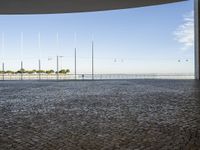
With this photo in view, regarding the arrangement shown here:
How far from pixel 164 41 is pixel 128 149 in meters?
25.8

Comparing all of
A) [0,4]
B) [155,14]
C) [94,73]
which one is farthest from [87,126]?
[155,14]

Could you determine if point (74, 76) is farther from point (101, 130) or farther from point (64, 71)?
point (101, 130)

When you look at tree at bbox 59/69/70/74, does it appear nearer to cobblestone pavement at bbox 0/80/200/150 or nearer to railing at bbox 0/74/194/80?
railing at bbox 0/74/194/80

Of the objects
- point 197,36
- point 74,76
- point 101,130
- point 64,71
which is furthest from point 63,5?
point 101,130

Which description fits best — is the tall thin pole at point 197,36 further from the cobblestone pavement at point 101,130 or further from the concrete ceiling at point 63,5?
the cobblestone pavement at point 101,130

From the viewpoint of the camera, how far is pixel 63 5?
16672 mm

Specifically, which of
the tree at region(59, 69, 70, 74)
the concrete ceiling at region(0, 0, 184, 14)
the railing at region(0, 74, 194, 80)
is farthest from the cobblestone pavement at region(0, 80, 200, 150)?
the tree at region(59, 69, 70, 74)

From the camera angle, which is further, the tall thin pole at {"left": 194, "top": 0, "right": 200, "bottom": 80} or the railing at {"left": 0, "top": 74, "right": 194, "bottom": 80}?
the railing at {"left": 0, "top": 74, "right": 194, "bottom": 80}

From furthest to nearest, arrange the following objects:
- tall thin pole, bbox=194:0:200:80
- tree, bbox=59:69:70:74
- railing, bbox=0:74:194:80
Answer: tree, bbox=59:69:70:74 → railing, bbox=0:74:194:80 → tall thin pole, bbox=194:0:200:80

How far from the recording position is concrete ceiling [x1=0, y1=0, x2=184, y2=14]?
52.1 feet

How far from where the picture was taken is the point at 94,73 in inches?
974

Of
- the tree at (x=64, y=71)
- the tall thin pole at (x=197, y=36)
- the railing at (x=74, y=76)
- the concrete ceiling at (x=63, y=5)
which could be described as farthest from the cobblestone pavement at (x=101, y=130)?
the tree at (x=64, y=71)

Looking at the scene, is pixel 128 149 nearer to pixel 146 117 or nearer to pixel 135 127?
pixel 135 127

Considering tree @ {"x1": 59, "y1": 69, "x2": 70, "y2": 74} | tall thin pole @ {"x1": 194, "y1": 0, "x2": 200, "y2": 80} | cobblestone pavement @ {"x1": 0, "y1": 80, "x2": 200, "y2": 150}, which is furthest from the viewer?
tree @ {"x1": 59, "y1": 69, "x2": 70, "y2": 74}
